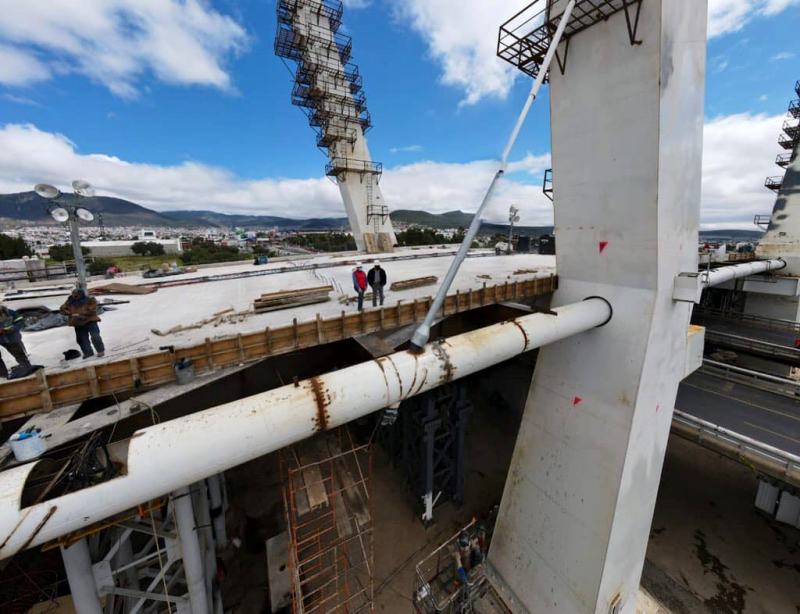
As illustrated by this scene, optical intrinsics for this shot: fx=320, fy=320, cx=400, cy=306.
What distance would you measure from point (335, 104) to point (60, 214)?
78.7 feet

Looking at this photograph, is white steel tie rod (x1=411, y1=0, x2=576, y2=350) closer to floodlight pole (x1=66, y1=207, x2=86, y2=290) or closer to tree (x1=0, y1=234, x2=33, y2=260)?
floodlight pole (x1=66, y1=207, x2=86, y2=290)

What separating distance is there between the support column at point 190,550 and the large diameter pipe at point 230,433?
4.58 meters

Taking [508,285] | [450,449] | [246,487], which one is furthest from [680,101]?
[246,487]

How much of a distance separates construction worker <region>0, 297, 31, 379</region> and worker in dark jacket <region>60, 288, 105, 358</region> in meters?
0.72

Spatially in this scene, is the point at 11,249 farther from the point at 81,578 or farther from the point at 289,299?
the point at 81,578

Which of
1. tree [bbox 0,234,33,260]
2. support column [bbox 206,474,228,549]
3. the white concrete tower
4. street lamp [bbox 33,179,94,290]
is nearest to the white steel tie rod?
street lamp [bbox 33,179,94,290]

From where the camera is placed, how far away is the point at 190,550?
7.83m

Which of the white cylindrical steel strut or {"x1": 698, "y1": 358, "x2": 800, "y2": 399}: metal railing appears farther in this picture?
{"x1": 698, "y1": 358, "x2": 800, "y2": 399}: metal railing

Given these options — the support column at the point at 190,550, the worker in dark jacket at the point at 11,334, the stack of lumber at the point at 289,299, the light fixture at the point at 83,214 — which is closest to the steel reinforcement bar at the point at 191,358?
the worker in dark jacket at the point at 11,334

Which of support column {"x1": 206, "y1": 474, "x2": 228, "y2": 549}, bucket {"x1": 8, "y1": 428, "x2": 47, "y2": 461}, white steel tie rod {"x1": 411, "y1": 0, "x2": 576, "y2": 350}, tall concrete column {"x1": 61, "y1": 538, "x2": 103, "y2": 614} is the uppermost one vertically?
white steel tie rod {"x1": 411, "y1": 0, "x2": 576, "y2": 350}

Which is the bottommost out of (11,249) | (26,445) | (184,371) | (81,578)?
(81,578)

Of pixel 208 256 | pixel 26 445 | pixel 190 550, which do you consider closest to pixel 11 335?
pixel 26 445

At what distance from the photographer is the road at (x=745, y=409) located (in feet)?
41.7

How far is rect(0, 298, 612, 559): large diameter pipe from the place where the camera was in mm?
3301
